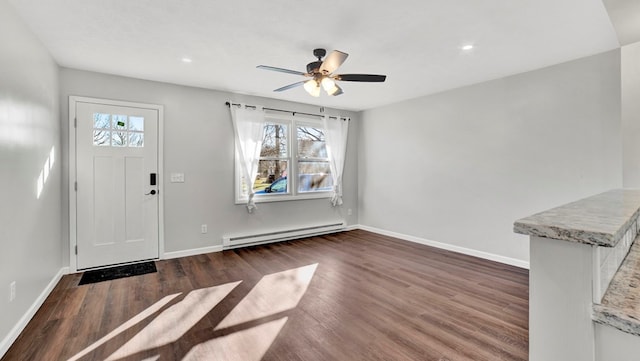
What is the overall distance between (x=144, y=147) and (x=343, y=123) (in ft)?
11.4

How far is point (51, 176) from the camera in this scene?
10.4ft

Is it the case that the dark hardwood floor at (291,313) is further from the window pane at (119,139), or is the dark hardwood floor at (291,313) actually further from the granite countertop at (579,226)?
the window pane at (119,139)

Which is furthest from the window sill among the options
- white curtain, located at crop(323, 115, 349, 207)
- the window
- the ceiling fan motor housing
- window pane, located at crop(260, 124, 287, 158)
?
the ceiling fan motor housing

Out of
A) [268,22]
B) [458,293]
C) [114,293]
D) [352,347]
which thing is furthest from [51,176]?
[458,293]

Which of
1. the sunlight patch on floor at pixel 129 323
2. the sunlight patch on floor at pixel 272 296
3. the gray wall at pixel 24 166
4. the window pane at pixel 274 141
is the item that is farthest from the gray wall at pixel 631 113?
the gray wall at pixel 24 166

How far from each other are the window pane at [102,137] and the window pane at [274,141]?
2.13 meters

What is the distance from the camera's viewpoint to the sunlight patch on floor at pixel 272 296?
8.43ft

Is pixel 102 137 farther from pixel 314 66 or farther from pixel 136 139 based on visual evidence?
pixel 314 66

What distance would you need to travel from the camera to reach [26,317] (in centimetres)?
244

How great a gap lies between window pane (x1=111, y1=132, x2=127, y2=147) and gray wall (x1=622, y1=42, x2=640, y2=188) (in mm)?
5466

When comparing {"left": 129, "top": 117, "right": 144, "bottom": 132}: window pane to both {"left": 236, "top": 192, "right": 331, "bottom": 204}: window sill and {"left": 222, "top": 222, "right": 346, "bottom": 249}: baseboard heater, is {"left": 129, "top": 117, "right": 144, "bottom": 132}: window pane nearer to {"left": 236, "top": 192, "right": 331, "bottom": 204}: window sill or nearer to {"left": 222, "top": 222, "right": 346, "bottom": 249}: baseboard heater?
{"left": 236, "top": 192, "right": 331, "bottom": 204}: window sill

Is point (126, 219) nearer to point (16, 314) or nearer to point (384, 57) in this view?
point (16, 314)

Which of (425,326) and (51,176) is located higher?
(51,176)

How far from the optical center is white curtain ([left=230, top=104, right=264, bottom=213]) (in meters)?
4.70
